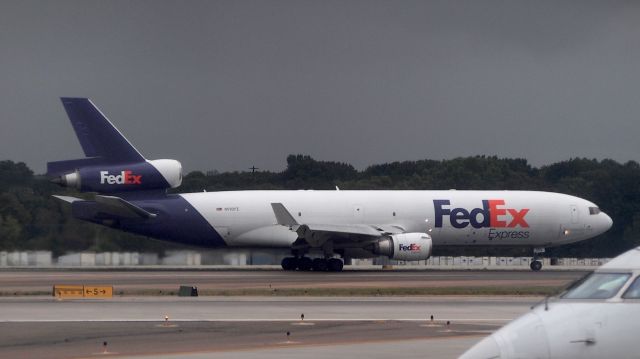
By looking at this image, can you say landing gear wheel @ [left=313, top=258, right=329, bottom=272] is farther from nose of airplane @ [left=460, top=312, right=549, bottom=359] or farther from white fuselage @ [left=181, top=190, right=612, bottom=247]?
nose of airplane @ [left=460, top=312, right=549, bottom=359]

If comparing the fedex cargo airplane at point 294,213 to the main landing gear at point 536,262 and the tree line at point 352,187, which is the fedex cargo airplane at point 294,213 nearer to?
the main landing gear at point 536,262

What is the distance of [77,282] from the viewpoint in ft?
152

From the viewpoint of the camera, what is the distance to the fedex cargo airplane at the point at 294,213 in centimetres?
5597

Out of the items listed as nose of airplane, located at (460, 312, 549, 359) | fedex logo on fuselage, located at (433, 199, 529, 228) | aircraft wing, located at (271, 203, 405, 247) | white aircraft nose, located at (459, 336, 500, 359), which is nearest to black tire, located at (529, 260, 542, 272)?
fedex logo on fuselage, located at (433, 199, 529, 228)

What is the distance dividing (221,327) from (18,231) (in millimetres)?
39442

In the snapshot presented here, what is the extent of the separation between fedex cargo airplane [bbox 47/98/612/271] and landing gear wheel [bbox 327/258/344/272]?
52mm

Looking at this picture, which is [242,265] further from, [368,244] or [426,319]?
[426,319]

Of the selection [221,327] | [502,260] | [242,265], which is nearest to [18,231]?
[242,265]

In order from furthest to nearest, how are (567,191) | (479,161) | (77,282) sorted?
1. (479,161)
2. (567,191)
3. (77,282)

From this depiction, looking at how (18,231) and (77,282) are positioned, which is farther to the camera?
(18,231)

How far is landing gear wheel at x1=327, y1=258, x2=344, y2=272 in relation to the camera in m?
56.4

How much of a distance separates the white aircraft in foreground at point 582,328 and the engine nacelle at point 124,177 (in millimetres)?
46180

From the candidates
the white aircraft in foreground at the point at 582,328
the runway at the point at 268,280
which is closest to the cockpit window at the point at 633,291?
the white aircraft in foreground at the point at 582,328

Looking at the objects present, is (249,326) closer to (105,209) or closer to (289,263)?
(105,209)
